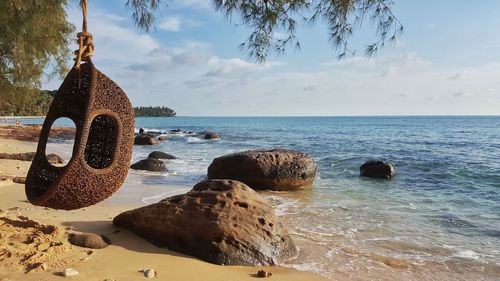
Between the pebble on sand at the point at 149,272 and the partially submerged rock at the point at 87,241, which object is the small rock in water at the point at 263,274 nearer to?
the pebble on sand at the point at 149,272

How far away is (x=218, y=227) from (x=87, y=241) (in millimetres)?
1544

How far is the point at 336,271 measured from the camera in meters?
5.91

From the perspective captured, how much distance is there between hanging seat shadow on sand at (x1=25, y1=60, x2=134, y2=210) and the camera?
387 cm

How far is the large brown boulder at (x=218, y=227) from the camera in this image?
5.72m

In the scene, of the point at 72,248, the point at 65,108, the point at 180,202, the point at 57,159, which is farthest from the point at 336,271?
the point at 57,159

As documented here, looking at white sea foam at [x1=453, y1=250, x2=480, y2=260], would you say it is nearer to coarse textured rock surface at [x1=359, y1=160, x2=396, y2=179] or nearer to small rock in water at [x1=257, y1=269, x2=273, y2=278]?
small rock in water at [x1=257, y1=269, x2=273, y2=278]

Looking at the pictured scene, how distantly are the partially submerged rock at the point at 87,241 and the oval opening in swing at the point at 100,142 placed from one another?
1.00 metres

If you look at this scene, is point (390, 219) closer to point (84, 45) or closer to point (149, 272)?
point (149, 272)

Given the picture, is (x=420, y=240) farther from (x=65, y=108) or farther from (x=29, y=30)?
(x=29, y=30)


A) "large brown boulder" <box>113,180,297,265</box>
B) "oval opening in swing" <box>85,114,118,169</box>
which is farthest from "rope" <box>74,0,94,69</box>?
"large brown boulder" <box>113,180,297,265</box>

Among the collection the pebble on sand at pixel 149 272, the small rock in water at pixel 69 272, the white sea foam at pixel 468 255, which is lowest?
the white sea foam at pixel 468 255

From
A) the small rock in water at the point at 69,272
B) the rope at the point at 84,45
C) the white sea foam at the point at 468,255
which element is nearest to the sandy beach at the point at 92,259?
the small rock in water at the point at 69,272

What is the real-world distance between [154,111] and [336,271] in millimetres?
168784

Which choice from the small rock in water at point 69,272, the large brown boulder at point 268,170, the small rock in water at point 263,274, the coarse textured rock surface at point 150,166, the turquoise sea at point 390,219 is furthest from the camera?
the coarse textured rock surface at point 150,166
